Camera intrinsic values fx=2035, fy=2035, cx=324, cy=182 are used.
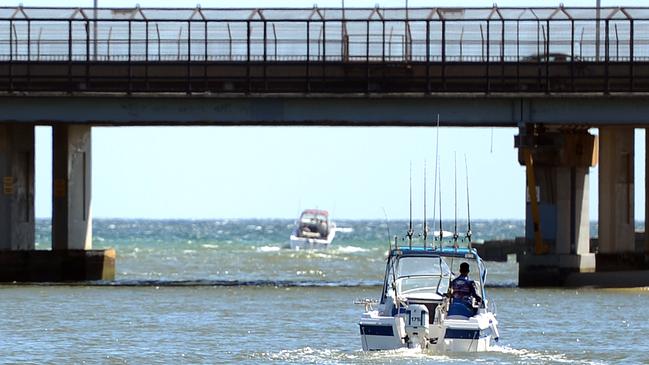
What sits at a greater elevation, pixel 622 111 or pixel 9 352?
pixel 622 111

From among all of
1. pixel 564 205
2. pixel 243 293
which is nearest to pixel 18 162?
pixel 243 293

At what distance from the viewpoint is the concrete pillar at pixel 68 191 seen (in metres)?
78.6

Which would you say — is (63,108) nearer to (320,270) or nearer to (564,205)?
(564,205)

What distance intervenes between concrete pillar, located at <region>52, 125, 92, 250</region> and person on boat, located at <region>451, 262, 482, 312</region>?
129 ft

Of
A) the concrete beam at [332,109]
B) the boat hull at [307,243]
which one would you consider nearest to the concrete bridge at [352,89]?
the concrete beam at [332,109]

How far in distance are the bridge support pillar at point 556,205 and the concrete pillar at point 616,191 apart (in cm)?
582

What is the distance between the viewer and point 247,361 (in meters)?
41.7

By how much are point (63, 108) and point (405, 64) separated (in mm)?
12180

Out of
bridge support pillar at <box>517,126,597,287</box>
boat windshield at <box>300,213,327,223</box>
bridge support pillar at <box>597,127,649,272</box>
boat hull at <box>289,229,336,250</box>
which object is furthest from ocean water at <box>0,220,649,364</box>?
boat windshield at <box>300,213,327,223</box>

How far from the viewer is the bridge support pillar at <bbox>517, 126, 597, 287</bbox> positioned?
7181 cm

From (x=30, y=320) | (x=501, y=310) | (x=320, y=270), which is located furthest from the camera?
(x=320, y=270)

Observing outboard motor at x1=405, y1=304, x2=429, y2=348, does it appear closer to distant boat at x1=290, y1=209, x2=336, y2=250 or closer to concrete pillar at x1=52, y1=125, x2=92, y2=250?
concrete pillar at x1=52, y1=125, x2=92, y2=250

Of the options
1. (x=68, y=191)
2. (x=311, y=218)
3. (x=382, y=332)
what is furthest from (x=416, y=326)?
(x=311, y=218)

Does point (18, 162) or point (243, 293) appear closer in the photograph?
point (243, 293)
